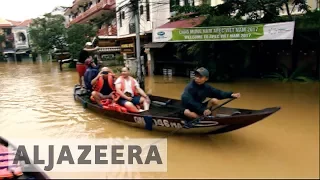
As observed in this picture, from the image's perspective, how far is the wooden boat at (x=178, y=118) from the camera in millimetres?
5086

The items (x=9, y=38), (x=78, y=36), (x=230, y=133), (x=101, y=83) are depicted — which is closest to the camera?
(x=230, y=133)

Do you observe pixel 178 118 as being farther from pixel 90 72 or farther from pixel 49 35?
pixel 49 35

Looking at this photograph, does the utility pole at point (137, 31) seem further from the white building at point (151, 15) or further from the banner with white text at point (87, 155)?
the white building at point (151, 15)

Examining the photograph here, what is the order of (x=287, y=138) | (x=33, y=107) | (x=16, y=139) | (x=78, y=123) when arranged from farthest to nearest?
(x=33, y=107) < (x=78, y=123) < (x=16, y=139) < (x=287, y=138)

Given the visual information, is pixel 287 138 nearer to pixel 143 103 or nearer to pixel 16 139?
pixel 143 103

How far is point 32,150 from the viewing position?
627cm

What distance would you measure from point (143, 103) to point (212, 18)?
19.1 ft

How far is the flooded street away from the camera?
Answer: 480cm

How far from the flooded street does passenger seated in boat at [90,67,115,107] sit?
1.88 feet

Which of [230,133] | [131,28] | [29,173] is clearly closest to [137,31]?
[230,133]

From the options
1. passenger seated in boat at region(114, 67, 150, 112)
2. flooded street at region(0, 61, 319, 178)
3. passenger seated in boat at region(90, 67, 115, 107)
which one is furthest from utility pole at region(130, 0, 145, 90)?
passenger seated in boat at region(114, 67, 150, 112)

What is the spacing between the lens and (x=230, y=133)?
6.29 m

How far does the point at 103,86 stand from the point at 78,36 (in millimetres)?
17595

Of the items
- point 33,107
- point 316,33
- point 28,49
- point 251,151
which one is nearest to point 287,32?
point 316,33
